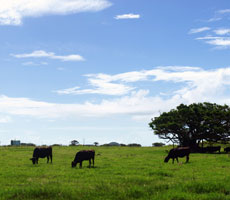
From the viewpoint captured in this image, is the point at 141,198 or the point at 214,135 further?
the point at 214,135

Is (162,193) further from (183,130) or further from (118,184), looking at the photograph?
(183,130)

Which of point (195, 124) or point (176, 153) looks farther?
point (195, 124)

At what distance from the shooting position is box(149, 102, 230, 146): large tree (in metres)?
56.1

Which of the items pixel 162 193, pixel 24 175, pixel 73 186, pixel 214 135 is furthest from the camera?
pixel 214 135

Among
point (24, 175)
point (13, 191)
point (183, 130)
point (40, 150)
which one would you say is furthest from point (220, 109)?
point (13, 191)

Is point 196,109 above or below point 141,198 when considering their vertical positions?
above

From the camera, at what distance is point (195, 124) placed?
57188 mm

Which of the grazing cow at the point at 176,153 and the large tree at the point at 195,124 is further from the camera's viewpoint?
the large tree at the point at 195,124

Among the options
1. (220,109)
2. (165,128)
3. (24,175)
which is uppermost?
Result: (220,109)

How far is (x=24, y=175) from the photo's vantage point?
765 inches

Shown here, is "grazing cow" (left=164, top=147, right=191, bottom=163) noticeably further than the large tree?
No

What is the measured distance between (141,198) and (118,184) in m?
2.69

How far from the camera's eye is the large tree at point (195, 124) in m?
56.1

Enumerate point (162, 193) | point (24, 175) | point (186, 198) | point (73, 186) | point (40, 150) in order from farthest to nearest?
1. point (40, 150)
2. point (24, 175)
3. point (73, 186)
4. point (162, 193)
5. point (186, 198)
